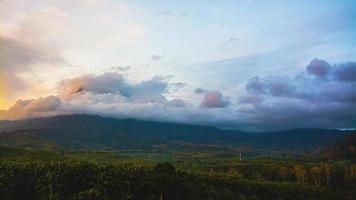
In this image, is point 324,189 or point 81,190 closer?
point 81,190

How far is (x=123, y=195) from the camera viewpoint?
93.0 m

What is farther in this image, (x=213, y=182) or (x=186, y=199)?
(x=213, y=182)

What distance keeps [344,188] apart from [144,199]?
131m

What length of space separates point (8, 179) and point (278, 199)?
8542 cm

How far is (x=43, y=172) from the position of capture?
322 ft

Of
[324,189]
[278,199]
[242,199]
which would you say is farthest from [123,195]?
[324,189]

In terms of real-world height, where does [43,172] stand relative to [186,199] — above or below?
above

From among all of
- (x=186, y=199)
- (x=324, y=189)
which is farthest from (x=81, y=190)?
(x=324, y=189)

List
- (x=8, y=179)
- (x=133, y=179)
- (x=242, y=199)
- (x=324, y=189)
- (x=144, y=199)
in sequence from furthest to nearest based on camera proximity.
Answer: (x=324, y=189), (x=242, y=199), (x=133, y=179), (x=144, y=199), (x=8, y=179)

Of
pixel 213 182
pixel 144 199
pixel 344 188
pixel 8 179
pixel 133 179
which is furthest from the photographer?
pixel 344 188

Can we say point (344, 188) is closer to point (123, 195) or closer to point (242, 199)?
point (242, 199)

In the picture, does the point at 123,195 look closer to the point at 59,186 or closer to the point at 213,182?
the point at 59,186

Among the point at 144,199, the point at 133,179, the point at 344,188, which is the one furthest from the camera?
the point at 344,188

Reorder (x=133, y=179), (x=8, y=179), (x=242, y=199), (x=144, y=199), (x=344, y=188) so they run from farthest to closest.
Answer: (x=344, y=188) → (x=242, y=199) → (x=133, y=179) → (x=144, y=199) → (x=8, y=179)
